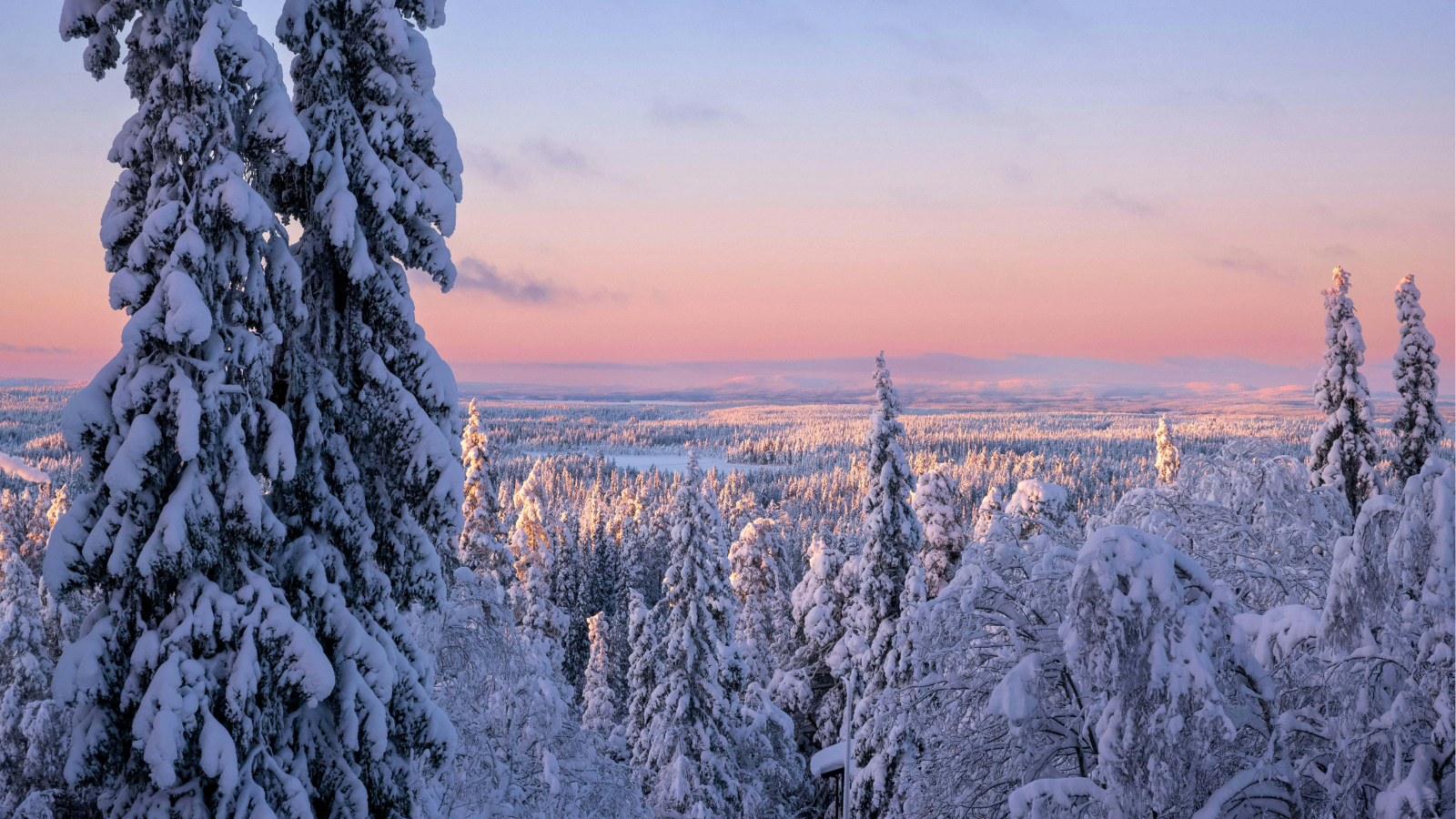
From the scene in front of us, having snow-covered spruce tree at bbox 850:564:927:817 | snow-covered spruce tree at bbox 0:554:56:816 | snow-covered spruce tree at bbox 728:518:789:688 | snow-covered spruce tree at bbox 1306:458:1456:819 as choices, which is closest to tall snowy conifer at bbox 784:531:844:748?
snow-covered spruce tree at bbox 728:518:789:688

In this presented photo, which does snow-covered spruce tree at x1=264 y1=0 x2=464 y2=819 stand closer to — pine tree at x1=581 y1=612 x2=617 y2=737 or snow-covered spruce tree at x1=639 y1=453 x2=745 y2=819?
snow-covered spruce tree at x1=639 y1=453 x2=745 y2=819

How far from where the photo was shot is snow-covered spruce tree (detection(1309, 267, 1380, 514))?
24.8 meters

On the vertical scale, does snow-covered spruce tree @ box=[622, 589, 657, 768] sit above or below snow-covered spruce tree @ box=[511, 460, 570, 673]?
below

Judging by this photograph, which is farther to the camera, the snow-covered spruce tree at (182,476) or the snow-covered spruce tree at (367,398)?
the snow-covered spruce tree at (367,398)

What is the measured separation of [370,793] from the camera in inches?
380

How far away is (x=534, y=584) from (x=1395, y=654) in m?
28.6

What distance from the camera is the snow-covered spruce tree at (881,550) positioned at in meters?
22.3

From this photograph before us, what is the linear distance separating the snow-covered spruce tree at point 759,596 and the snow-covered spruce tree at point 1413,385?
24261mm

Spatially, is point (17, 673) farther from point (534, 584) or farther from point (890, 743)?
point (890, 743)

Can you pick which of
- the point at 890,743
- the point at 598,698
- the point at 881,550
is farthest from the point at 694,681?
the point at 598,698

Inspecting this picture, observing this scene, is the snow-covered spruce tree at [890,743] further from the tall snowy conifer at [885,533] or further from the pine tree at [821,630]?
the pine tree at [821,630]

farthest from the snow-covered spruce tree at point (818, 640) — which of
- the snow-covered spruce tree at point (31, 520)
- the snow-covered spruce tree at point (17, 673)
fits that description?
the snow-covered spruce tree at point (31, 520)

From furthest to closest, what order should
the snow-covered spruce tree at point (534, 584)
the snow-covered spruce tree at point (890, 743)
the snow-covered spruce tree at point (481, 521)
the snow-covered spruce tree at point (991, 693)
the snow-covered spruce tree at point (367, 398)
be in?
the snow-covered spruce tree at point (534, 584), the snow-covered spruce tree at point (481, 521), the snow-covered spruce tree at point (890, 743), the snow-covered spruce tree at point (367, 398), the snow-covered spruce tree at point (991, 693)

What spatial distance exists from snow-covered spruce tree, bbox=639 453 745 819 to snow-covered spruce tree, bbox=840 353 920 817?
523cm
